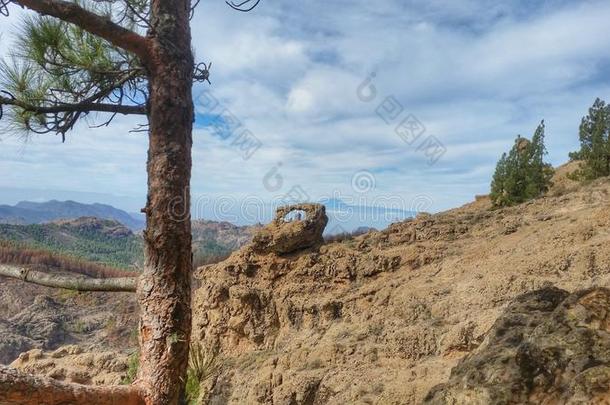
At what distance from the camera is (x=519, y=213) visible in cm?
729

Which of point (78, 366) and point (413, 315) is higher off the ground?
point (413, 315)

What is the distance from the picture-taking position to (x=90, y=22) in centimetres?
309

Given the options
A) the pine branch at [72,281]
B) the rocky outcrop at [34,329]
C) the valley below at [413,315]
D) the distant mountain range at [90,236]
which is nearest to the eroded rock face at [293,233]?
the valley below at [413,315]

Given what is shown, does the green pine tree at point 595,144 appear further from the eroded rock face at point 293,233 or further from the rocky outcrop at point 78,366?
the rocky outcrop at point 78,366

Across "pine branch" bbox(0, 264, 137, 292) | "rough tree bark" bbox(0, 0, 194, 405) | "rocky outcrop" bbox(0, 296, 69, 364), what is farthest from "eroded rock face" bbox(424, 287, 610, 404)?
"rocky outcrop" bbox(0, 296, 69, 364)

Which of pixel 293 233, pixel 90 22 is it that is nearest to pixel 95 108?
pixel 90 22

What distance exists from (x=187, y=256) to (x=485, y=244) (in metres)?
4.21

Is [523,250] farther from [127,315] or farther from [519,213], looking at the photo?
[127,315]

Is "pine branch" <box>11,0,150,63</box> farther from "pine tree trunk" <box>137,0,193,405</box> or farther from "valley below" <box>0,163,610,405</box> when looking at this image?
"valley below" <box>0,163,610,405</box>

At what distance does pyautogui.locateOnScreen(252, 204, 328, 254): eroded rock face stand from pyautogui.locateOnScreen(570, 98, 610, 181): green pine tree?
11.7m

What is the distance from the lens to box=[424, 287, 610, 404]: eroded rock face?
1.93 meters

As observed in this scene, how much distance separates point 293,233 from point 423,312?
2.53m

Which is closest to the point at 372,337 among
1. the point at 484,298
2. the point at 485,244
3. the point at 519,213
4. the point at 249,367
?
the point at 484,298

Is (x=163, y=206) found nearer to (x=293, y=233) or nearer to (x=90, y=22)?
(x=90, y=22)
